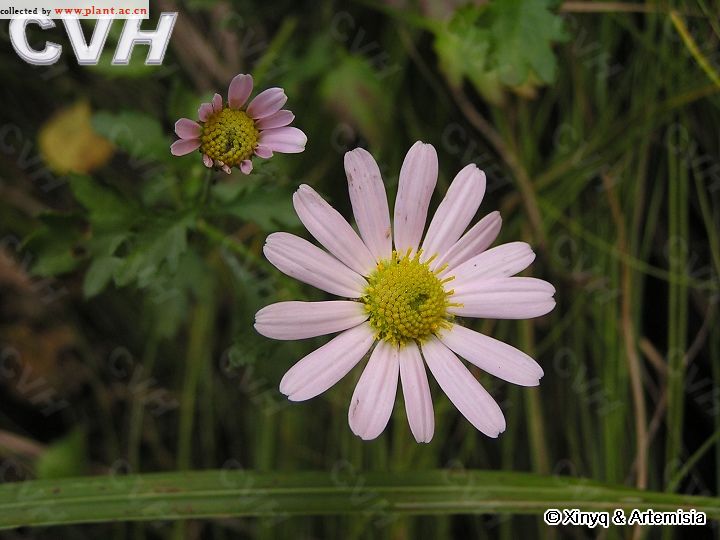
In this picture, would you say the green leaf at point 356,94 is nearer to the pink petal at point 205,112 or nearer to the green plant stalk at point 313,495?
the pink petal at point 205,112

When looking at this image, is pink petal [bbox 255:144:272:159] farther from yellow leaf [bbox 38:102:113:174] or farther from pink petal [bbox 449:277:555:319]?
yellow leaf [bbox 38:102:113:174]

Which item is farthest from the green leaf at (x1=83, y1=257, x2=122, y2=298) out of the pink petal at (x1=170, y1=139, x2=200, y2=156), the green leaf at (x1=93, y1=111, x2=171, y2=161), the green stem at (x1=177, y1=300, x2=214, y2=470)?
the green stem at (x1=177, y1=300, x2=214, y2=470)

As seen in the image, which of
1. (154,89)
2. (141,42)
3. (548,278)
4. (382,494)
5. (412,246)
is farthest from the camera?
(154,89)

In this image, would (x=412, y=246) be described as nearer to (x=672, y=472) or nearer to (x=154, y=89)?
(x=672, y=472)

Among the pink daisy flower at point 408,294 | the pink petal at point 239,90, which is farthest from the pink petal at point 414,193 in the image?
the pink petal at point 239,90

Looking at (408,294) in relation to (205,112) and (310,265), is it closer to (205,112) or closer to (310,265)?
(310,265)

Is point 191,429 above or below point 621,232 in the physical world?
below

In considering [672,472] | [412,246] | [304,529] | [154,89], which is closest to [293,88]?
[154,89]
